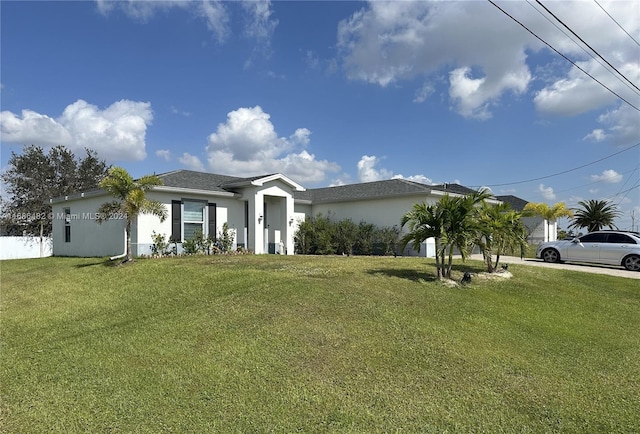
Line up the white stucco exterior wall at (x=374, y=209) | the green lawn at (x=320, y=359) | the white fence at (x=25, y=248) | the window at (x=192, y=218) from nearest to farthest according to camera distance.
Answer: the green lawn at (x=320, y=359), the window at (x=192, y=218), the white stucco exterior wall at (x=374, y=209), the white fence at (x=25, y=248)

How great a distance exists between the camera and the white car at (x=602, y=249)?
51.6 ft

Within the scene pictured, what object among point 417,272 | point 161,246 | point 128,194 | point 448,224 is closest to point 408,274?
point 417,272

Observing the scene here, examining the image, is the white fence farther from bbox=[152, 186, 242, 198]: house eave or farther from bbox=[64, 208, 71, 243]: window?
bbox=[152, 186, 242, 198]: house eave

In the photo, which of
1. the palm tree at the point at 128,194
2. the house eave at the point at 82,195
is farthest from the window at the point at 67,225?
the palm tree at the point at 128,194

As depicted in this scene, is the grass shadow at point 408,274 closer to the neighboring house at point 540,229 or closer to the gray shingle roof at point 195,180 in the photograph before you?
the gray shingle roof at point 195,180

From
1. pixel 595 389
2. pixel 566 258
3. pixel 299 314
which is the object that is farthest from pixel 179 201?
pixel 566 258

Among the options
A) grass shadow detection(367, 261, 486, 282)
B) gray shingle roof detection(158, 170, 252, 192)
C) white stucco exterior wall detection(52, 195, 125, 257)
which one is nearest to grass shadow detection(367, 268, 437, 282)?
grass shadow detection(367, 261, 486, 282)

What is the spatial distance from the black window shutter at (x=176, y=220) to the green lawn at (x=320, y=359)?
6.44m

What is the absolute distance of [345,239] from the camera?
2012cm

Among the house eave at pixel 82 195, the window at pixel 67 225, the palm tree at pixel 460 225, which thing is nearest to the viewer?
the palm tree at pixel 460 225

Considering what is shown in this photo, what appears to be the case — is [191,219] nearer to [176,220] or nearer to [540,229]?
[176,220]

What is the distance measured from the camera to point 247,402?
4.06 metres

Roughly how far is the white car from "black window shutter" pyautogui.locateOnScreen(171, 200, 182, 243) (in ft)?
→ 55.8

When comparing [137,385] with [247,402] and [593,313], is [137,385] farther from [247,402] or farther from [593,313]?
[593,313]
